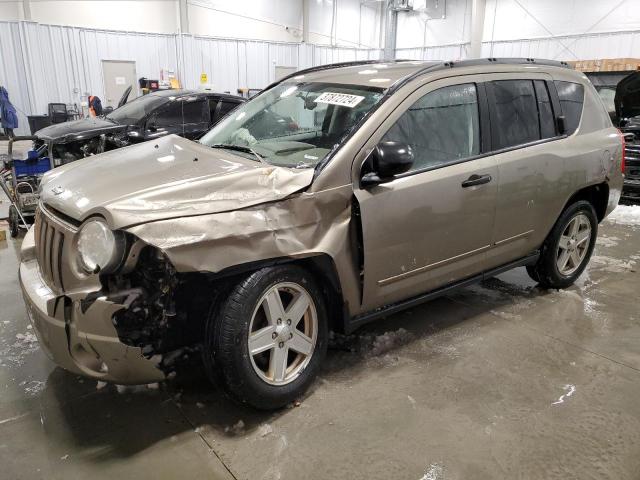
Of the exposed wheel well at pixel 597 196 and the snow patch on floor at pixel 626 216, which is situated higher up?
the exposed wheel well at pixel 597 196

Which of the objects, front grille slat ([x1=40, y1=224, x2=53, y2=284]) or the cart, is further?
the cart

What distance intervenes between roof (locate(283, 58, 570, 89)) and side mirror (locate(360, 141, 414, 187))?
0.50 m

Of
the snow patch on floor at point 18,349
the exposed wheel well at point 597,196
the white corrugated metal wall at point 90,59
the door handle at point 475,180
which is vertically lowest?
the snow patch on floor at point 18,349

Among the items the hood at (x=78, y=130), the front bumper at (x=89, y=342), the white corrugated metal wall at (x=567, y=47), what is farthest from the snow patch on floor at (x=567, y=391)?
the white corrugated metal wall at (x=567, y=47)

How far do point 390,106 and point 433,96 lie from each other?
37 cm

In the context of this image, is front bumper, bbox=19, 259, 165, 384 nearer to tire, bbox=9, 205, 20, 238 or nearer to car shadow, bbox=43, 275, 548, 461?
car shadow, bbox=43, 275, 548, 461

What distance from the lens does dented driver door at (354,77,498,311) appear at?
8.46 ft

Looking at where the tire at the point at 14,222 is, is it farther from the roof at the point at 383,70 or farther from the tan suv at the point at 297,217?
the roof at the point at 383,70

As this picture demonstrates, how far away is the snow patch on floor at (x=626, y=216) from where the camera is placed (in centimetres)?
649

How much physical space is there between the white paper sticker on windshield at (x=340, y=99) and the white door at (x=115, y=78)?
45.3ft

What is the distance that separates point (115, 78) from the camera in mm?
14844

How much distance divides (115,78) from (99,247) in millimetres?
14664

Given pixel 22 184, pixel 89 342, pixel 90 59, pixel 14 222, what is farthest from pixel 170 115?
pixel 90 59

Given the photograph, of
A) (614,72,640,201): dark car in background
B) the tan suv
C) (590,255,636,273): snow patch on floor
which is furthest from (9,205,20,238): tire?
(614,72,640,201): dark car in background
